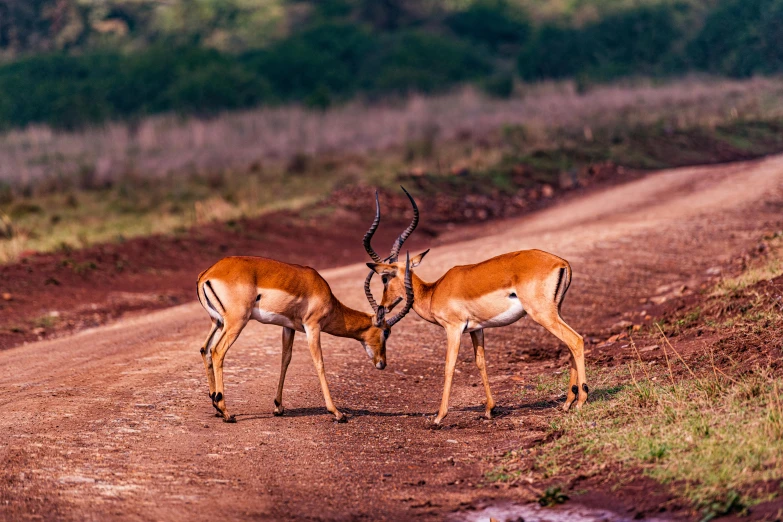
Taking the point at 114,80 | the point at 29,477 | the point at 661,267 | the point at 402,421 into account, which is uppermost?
the point at 29,477

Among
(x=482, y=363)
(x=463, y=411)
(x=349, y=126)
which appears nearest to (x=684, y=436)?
(x=482, y=363)

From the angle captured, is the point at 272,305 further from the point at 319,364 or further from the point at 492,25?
the point at 492,25

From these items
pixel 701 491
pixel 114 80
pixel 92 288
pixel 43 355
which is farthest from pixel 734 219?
pixel 114 80

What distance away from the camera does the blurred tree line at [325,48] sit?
52.4 metres

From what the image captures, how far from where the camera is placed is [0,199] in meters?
26.7

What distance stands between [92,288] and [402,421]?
31.3 ft

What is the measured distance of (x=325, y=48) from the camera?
2490 inches

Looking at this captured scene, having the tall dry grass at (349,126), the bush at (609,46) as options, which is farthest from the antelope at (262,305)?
the bush at (609,46)

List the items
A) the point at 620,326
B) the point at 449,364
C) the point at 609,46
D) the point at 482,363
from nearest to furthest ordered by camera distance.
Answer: the point at 449,364 → the point at 482,363 → the point at 620,326 → the point at 609,46

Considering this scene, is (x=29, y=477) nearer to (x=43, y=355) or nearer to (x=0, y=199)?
(x=43, y=355)

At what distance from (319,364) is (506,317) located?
1.69 m

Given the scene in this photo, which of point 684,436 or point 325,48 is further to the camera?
point 325,48

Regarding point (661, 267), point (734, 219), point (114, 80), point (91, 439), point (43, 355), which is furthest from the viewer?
point (114, 80)

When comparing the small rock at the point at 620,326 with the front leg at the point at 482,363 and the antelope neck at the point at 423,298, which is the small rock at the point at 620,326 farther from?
the antelope neck at the point at 423,298
